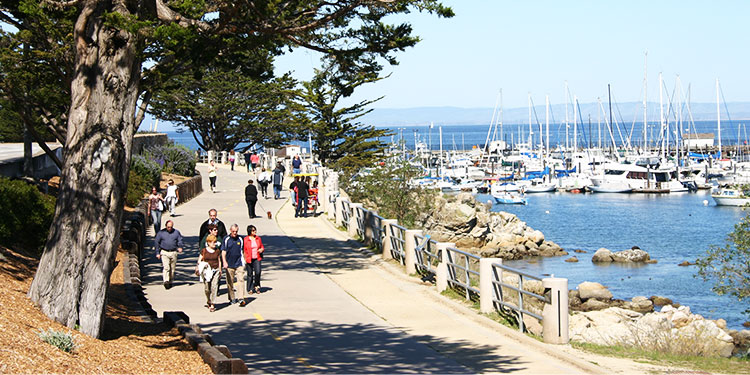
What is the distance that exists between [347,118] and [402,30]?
38.7 meters

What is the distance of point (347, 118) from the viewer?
58.8 meters

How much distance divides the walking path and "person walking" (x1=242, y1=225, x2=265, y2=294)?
1.02 ft

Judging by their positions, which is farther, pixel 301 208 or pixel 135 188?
pixel 135 188

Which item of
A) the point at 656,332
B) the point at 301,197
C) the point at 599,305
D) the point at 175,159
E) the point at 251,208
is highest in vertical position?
the point at 175,159

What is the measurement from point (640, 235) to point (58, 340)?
183 ft

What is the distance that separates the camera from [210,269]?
16.2m

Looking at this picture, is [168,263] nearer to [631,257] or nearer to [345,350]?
[345,350]

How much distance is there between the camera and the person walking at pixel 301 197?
3196 cm

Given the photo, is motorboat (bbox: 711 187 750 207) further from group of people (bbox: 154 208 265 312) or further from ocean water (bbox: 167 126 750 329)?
group of people (bbox: 154 208 265 312)

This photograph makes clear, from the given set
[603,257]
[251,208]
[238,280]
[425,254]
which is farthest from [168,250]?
[603,257]

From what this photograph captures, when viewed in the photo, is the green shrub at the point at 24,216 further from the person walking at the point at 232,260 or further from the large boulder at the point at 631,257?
the large boulder at the point at 631,257

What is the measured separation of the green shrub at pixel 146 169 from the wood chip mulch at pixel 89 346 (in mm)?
23146

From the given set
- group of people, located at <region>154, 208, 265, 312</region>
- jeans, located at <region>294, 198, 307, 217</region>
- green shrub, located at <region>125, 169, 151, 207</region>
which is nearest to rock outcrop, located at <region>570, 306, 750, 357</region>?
group of people, located at <region>154, 208, 265, 312</region>

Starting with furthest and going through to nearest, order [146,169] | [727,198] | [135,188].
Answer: [727,198] → [146,169] → [135,188]
